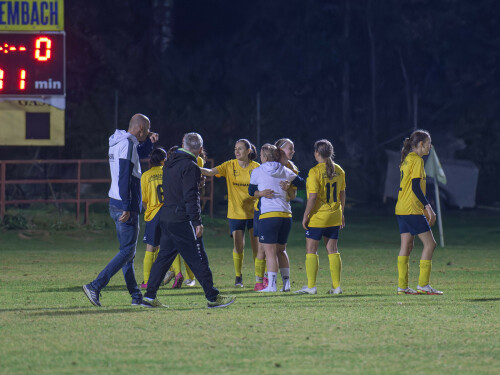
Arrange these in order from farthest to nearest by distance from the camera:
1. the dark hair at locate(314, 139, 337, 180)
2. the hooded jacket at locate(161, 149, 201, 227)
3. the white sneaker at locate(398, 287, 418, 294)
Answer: the white sneaker at locate(398, 287, 418, 294)
the dark hair at locate(314, 139, 337, 180)
the hooded jacket at locate(161, 149, 201, 227)

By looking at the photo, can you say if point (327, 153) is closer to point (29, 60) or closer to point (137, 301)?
point (137, 301)

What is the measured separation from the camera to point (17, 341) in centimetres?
861

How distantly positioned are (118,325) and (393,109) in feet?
144

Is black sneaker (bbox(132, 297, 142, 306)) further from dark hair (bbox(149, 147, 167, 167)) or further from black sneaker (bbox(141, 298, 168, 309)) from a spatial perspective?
→ dark hair (bbox(149, 147, 167, 167))

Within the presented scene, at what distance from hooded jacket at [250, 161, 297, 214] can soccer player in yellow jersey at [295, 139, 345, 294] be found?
12.4 inches

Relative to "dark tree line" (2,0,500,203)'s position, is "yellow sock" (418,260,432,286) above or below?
below

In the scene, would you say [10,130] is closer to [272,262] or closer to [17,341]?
[272,262]

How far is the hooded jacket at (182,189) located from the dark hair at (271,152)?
2.06 m

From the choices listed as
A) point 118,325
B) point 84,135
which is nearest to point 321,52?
point 84,135

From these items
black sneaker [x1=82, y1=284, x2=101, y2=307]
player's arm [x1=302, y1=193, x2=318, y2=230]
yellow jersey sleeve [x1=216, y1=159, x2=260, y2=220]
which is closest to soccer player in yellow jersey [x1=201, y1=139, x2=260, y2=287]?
yellow jersey sleeve [x1=216, y1=159, x2=260, y2=220]

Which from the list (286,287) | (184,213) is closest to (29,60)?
(286,287)

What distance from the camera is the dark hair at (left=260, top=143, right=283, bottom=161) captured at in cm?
1244

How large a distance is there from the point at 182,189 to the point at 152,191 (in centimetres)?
270

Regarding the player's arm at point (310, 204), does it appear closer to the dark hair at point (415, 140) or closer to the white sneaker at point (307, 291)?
the white sneaker at point (307, 291)
